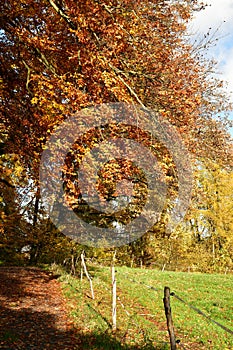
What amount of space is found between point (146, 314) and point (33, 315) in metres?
3.00

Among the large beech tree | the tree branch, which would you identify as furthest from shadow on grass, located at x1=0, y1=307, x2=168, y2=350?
the tree branch

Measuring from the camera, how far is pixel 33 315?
9.30m

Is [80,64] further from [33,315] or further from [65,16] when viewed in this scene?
[33,315]

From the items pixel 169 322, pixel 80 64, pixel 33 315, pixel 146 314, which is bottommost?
pixel 33 315

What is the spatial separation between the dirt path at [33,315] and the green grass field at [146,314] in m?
0.37

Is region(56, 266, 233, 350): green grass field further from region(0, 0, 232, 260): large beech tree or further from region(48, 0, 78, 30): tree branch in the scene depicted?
region(48, 0, 78, 30): tree branch

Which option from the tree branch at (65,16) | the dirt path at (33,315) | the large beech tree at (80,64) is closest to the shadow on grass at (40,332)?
the dirt path at (33,315)

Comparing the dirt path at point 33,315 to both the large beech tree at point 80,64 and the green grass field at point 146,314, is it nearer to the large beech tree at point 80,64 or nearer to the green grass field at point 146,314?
the green grass field at point 146,314

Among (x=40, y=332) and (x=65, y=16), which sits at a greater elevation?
(x=65, y=16)

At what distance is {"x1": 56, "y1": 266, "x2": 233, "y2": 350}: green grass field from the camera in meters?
7.52

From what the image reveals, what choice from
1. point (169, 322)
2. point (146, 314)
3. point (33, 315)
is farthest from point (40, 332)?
point (169, 322)

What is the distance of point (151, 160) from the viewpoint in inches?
433

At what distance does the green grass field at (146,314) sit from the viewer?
7520 millimetres

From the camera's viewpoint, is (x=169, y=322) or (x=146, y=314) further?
(x=146, y=314)
